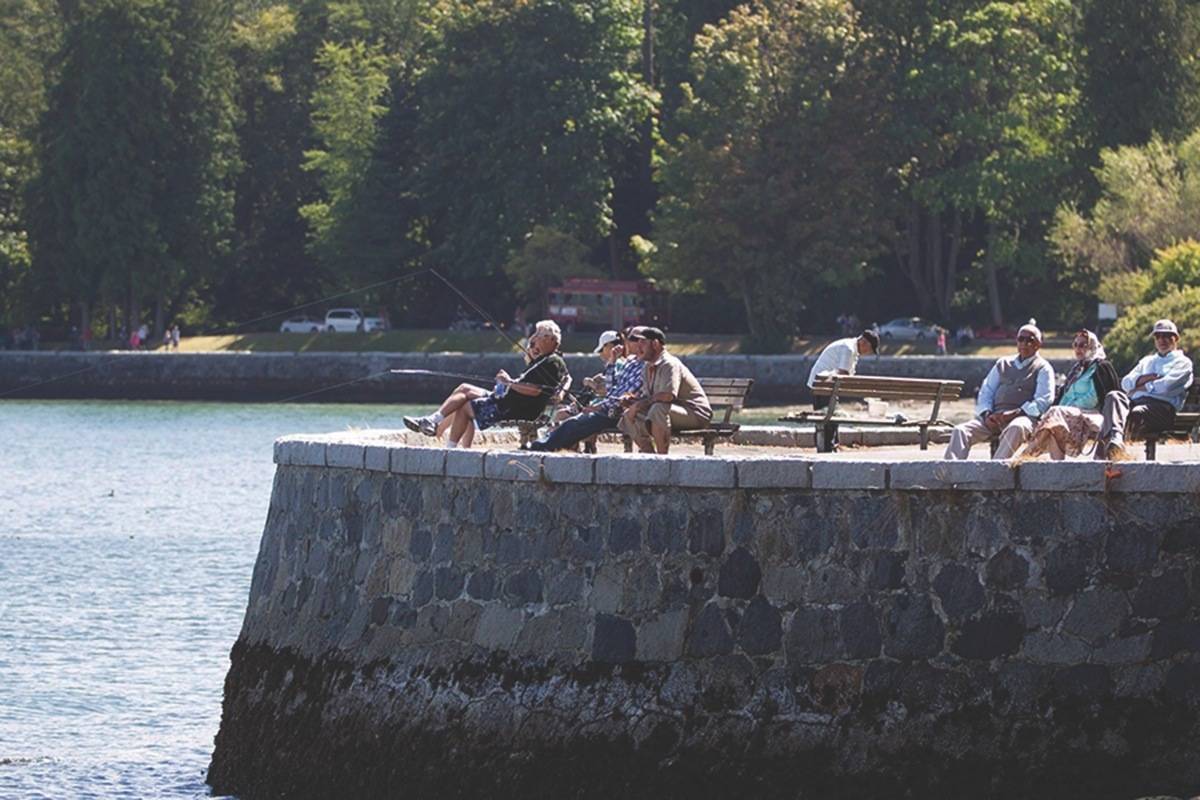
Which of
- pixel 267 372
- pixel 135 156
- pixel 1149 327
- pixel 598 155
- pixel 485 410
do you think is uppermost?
pixel 135 156

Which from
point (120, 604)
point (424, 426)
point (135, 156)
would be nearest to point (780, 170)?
point (135, 156)

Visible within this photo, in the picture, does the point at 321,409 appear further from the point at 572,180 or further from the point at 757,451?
the point at 757,451

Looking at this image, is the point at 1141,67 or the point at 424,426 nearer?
the point at 424,426

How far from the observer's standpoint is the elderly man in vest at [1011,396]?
61.7 ft

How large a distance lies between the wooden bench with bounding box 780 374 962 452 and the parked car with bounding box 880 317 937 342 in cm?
5919

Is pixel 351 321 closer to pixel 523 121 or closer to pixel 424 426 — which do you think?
pixel 523 121

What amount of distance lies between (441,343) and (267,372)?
566 cm

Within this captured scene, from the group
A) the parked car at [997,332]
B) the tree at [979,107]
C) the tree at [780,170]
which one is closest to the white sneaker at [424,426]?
the tree at [979,107]

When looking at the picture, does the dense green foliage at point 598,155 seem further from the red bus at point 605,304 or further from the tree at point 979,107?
the red bus at point 605,304

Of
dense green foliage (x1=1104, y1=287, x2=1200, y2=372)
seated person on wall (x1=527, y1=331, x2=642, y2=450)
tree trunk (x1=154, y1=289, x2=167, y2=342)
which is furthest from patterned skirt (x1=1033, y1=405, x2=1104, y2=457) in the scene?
tree trunk (x1=154, y1=289, x2=167, y2=342)

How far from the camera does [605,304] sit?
291 ft

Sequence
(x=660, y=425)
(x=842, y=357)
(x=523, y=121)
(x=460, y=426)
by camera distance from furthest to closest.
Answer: (x=523, y=121), (x=842, y=357), (x=460, y=426), (x=660, y=425)

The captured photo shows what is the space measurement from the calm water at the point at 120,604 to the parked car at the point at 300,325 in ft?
102

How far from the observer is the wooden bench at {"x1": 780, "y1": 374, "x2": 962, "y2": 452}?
21.0m
